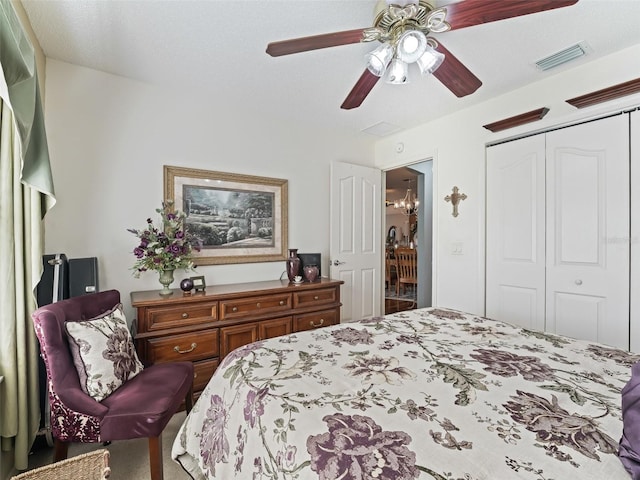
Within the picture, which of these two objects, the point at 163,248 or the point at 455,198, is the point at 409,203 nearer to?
the point at 455,198

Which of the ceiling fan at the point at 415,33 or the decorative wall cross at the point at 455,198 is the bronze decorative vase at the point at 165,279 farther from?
the decorative wall cross at the point at 455,198

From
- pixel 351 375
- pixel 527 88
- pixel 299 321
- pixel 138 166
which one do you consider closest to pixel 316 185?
pixel 299 321

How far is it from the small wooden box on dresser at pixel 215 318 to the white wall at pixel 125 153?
1.08 feet

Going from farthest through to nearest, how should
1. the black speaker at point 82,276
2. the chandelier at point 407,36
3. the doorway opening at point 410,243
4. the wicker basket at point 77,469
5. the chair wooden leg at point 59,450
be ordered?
1. the doorway opening at point 410,243
2. the black speaker at point 82,276
3. the chair wooden leg at point 59,450
4. the chandelier at point 407,36
5. the wicker basket at point 77,469

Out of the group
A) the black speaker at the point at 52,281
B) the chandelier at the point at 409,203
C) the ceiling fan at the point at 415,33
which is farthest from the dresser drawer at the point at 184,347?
the chandelier at the point at 409,203

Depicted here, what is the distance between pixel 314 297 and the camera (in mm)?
3010

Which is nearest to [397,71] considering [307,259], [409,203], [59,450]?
[307,259]

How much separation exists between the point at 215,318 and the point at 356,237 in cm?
198

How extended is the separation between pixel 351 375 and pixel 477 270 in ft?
7.80

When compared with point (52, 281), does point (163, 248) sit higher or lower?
higher

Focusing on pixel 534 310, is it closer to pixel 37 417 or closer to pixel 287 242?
pixel 287 242

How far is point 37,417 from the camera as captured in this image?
5.57ft

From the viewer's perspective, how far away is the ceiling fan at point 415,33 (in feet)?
4.31

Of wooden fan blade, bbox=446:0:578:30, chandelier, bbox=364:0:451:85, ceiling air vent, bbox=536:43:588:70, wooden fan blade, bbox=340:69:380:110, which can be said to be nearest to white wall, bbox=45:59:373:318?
wooden fan blade, bbox=340:69:380:110
